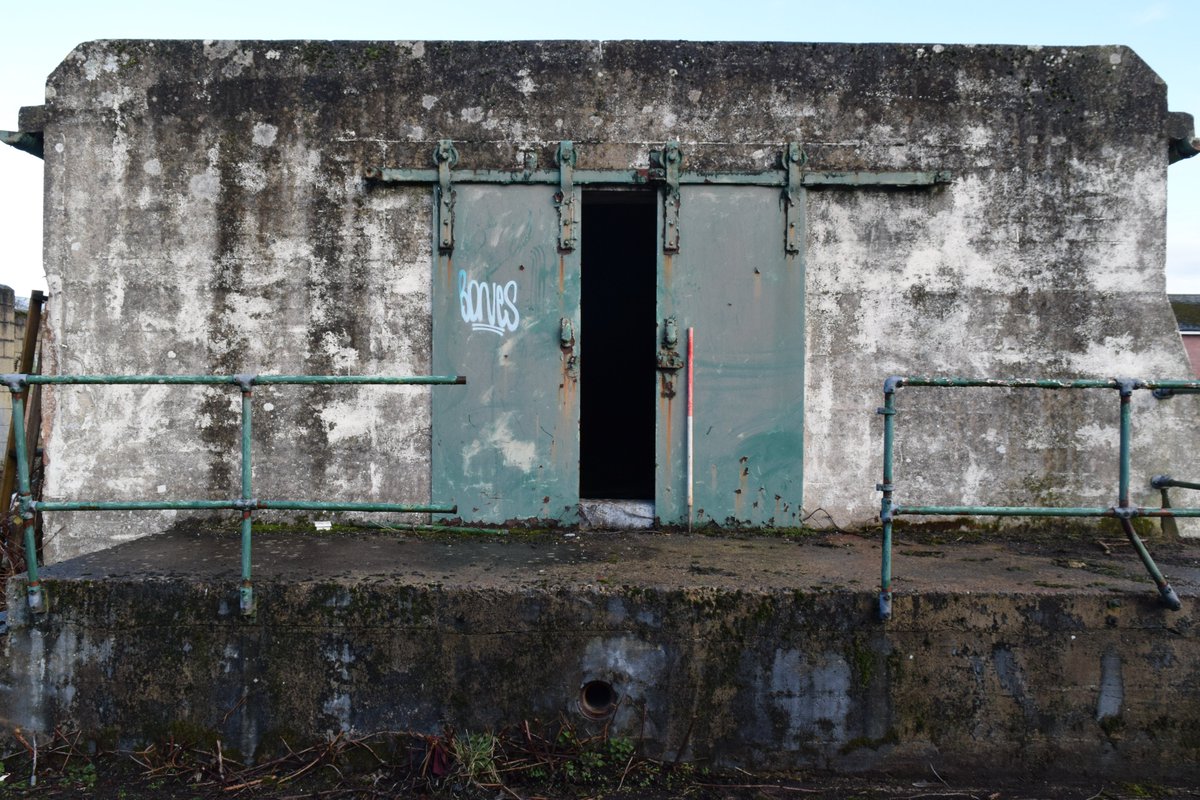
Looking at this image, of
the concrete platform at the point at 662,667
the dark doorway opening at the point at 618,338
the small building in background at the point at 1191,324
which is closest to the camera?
the concrete platform at the point at 662,667

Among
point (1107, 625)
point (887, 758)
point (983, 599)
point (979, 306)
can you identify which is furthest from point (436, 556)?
point (979, 306)

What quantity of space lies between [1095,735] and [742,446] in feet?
7.25

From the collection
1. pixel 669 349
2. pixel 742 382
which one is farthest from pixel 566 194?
pixel 742 382

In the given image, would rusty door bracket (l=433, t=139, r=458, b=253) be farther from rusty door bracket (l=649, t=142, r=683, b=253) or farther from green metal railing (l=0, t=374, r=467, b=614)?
green metal railing (l=0, t=374, r=467, b=614)

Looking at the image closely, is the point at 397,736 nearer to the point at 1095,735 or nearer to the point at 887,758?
the point at 887,758

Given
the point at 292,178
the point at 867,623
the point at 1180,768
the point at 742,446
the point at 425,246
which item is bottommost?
the point at 1180,768

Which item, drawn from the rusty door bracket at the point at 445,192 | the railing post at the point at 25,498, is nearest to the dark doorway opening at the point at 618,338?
the rusty door bracket at the point at 445,192

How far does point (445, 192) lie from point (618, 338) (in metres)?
4.89

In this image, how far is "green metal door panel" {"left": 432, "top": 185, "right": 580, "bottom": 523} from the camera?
4.88 m

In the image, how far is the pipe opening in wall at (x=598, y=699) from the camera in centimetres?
358

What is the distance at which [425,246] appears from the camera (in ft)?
16.0

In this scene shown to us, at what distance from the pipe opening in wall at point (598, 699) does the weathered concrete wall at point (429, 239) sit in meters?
1.83

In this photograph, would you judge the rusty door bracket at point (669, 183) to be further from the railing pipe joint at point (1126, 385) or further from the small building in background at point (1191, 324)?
the small building in background at point (1191, 324)

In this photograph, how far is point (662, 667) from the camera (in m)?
3.58
